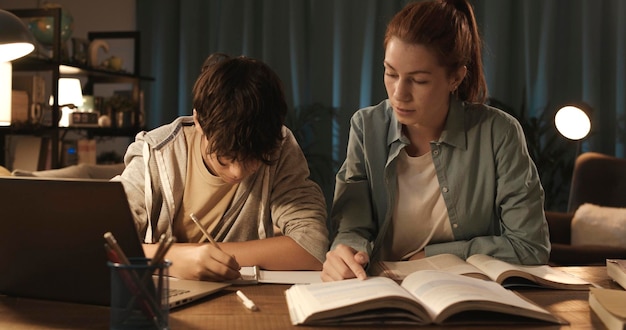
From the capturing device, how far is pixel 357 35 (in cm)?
490

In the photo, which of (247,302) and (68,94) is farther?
(68,94)

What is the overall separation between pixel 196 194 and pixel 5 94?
1.82 m

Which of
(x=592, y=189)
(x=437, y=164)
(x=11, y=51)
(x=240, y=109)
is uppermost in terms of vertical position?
(x=11, y=51)

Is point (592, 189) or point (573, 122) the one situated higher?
point (573, 122)

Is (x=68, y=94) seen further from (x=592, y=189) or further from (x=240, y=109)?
(x=240, y=109)

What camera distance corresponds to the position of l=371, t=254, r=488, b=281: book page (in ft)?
4.96

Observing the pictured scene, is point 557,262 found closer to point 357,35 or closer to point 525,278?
point 525,278

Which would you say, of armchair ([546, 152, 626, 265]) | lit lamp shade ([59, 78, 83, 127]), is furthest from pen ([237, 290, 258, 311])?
lit lamp shade ([59, 78, 83, 127])

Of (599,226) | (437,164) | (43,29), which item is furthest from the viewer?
(43,29)

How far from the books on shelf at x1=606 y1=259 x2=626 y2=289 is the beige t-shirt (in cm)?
83

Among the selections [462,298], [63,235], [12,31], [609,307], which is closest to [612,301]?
[609,307]

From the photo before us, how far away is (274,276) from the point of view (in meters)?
1.60

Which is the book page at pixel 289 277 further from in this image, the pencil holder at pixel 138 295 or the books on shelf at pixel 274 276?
the pencil holder at pixel 138 295

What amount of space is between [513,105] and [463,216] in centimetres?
302
